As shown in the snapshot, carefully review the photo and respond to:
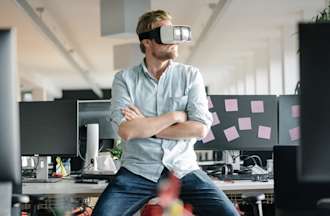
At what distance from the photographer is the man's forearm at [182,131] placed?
8.02 ft

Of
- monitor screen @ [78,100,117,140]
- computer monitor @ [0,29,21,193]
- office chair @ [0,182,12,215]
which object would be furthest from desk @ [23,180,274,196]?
computer monitor @ [0,29,21,193]

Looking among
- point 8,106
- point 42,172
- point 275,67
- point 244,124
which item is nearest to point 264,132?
point 244,124

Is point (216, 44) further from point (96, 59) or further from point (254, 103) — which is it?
point (254, 103)

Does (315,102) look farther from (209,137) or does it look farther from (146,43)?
(209,137)

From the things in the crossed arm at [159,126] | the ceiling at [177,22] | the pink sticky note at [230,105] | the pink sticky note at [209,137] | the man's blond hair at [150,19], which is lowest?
the pink sticky note at [209,137]

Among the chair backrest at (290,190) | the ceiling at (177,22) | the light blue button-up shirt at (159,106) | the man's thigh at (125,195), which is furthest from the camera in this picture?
the ceiling at (177,22)

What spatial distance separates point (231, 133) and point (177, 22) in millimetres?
6251

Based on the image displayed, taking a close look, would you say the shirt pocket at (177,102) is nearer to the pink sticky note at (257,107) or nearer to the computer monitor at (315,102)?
the pink sticky note at (257,107)

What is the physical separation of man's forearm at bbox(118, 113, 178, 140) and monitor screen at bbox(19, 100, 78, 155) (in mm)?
882

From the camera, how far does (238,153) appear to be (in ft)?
11.4

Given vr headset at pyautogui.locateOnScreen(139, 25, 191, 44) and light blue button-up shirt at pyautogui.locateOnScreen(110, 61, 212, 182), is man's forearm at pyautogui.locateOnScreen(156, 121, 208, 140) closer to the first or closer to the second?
light blue button-up shirt at pyautogui.locateOnScreen(110, 61, 212, 182)

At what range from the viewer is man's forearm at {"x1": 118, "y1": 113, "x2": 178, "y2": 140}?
2.40 m

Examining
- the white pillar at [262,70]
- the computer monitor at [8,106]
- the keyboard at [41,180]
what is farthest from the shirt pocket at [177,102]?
the white pillar at [262,70]

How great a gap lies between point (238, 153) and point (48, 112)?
3.94 feet
